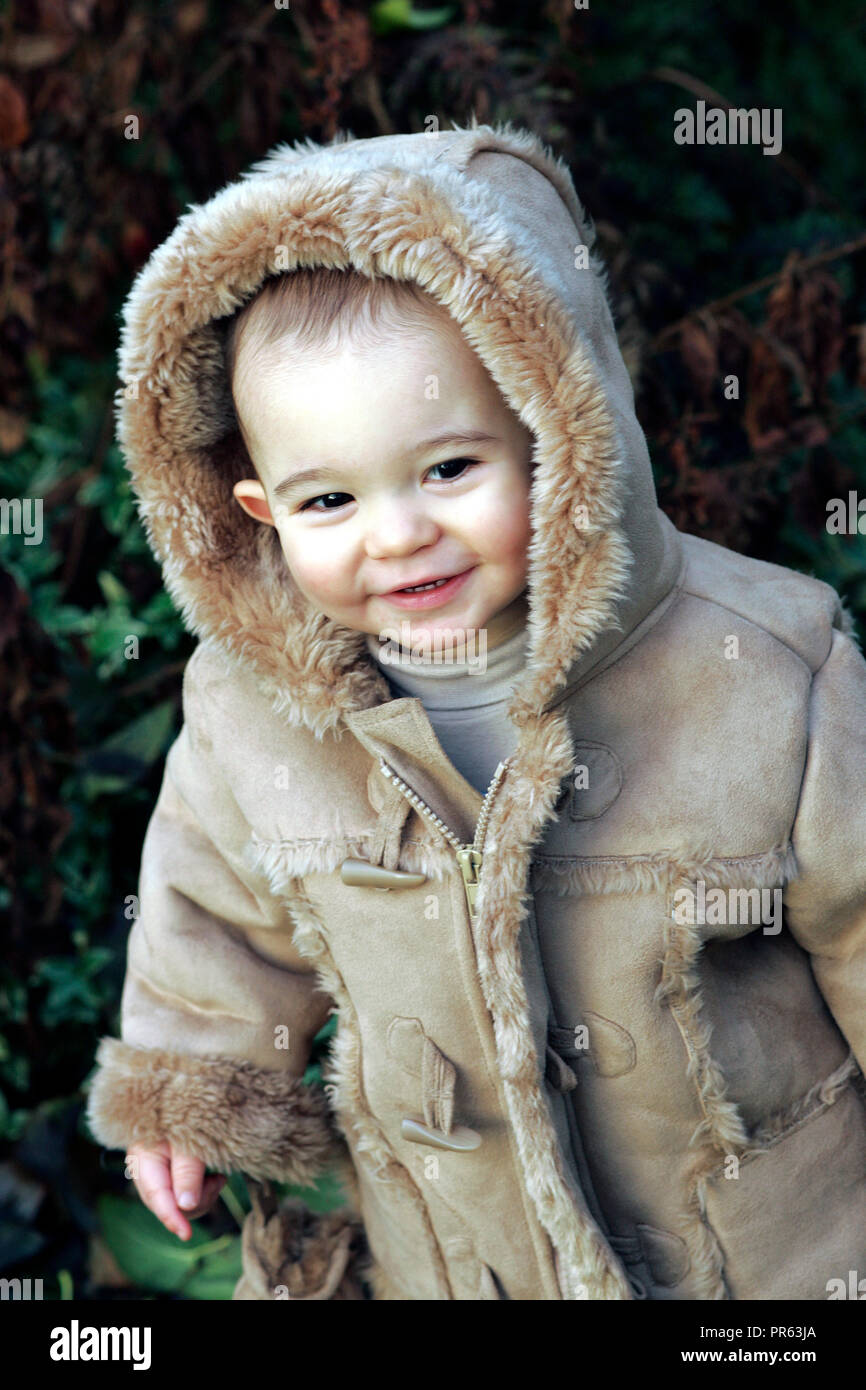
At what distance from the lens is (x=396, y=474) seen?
133cm

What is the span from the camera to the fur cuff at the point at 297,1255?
180cm

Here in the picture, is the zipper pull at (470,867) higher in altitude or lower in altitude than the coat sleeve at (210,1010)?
higher

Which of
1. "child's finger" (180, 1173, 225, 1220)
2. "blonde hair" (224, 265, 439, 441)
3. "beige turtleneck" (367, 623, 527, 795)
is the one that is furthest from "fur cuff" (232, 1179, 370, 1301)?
"blonde hair" (224, 265, 439, 441)

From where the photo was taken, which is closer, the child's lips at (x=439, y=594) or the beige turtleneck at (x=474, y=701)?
the child's lips at (x=439, y=594)

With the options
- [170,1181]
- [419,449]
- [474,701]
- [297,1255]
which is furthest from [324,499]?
[297,1255]

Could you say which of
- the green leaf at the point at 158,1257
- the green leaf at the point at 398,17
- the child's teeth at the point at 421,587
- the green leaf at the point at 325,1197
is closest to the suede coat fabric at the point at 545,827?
the child's teeth at the point at 421,587

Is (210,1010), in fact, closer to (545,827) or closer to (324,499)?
(545,827)

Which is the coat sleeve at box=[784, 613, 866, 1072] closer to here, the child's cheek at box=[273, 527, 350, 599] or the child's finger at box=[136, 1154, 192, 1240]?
the child's cheek at box=[273, 527, 350, 599]

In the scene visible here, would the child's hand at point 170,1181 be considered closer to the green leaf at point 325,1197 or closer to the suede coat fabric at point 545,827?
the suede coat fabric at point 545,827

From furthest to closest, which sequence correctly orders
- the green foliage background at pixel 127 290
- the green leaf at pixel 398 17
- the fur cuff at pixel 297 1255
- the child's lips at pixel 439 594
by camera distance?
the green leaf at pixel 398 17 → the green foliage background at pixel 127 290 → the fur cuff at pixel 297 1255 → the child's lips at pixel 439 594

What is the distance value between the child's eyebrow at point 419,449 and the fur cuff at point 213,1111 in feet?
2.52

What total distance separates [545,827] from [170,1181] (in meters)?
0.68

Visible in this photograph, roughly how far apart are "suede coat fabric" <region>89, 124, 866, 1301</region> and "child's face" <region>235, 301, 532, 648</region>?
5 centimetres

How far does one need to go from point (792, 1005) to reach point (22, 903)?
140 centimetres
